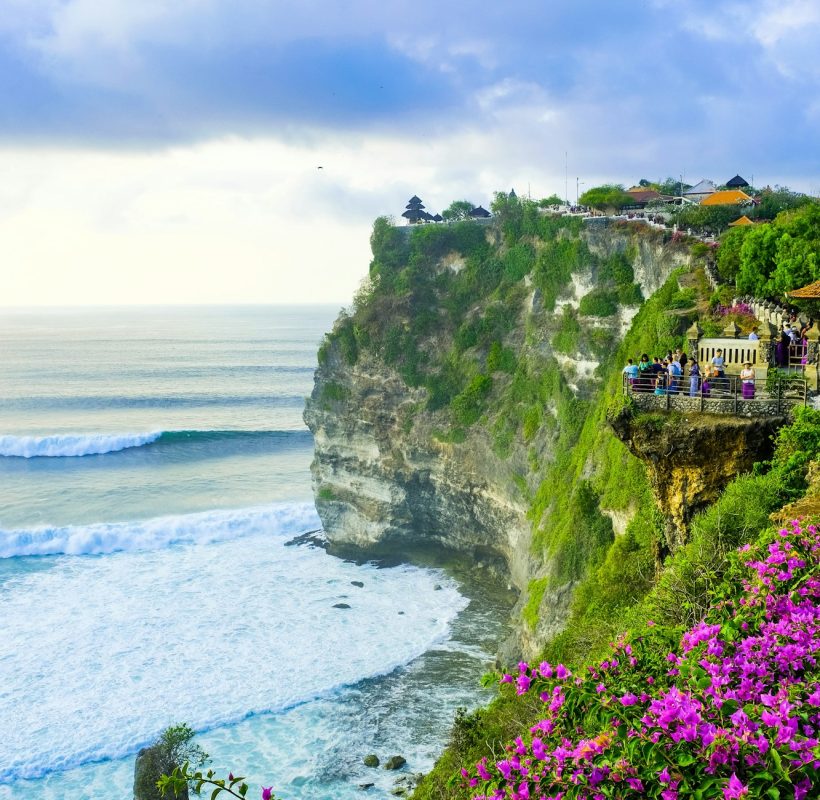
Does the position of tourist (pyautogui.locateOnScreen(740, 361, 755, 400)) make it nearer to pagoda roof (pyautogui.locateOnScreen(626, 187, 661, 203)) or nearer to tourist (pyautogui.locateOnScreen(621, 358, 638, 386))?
tourist (pyautogui.locateOnScreen(621, 358, 638, 386))

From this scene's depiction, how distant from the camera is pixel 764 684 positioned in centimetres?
805

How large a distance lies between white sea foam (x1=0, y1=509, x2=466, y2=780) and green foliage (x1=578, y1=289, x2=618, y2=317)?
41.8 ft

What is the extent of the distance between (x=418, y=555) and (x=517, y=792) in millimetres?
31810

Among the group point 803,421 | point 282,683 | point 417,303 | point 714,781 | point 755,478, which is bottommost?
point 282,683

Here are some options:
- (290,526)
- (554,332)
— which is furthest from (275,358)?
(554,332)

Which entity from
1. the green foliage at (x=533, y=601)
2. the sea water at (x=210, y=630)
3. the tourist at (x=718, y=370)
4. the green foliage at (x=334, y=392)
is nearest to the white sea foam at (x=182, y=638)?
the sea water at (x=210, y=630)

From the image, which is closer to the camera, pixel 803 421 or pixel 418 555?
pixel 803 421

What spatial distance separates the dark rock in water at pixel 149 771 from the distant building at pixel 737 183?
44468mm

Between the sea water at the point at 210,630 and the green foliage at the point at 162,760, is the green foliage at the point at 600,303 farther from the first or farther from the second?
the green foliage at the point at 162,760

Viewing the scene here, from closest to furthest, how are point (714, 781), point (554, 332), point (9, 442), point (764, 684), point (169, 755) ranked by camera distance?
point (714, 781), point (764, 684), point (169, 755), point (554, 332), point (9, 442)

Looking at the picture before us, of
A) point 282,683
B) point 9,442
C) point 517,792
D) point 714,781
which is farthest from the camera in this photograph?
point 9,442

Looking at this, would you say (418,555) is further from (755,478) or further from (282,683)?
(755,478)

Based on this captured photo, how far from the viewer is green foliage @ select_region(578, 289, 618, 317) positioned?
33.9m

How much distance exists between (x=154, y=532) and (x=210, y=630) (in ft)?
43.9
